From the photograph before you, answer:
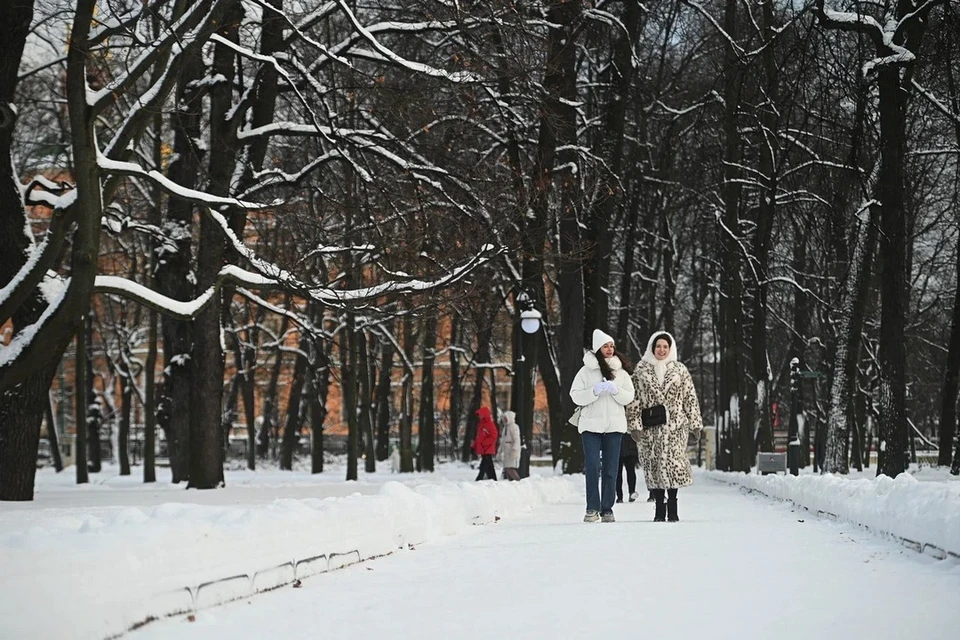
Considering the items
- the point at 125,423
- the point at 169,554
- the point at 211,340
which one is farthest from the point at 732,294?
the point at 169,554

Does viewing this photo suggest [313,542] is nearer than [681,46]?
Yes

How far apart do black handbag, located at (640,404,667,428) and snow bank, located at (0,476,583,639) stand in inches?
130

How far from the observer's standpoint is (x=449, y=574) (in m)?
8.77

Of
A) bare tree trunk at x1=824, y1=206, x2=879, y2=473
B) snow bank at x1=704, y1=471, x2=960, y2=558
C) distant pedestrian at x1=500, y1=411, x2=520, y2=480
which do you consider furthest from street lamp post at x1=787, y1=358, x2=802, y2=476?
snow bank at x1=704, y1=471, x2=960, y2=558

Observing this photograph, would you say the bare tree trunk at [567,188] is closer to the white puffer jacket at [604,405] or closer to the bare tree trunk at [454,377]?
the white puffer jacket at [604,405]

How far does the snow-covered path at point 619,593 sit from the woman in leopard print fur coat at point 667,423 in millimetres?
2016

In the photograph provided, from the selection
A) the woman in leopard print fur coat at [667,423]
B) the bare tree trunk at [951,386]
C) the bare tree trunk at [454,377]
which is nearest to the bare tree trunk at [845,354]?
the bare tree trunk at [951,386]

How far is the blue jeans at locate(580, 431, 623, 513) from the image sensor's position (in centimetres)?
1385

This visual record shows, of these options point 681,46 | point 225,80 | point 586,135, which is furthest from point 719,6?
point 225,80

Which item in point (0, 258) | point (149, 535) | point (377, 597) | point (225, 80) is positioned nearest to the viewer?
Answer: point (149, 535)

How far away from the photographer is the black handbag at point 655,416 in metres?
13.8

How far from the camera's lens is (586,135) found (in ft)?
107

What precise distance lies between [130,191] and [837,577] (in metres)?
31.8

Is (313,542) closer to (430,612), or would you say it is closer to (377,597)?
(377,597)
